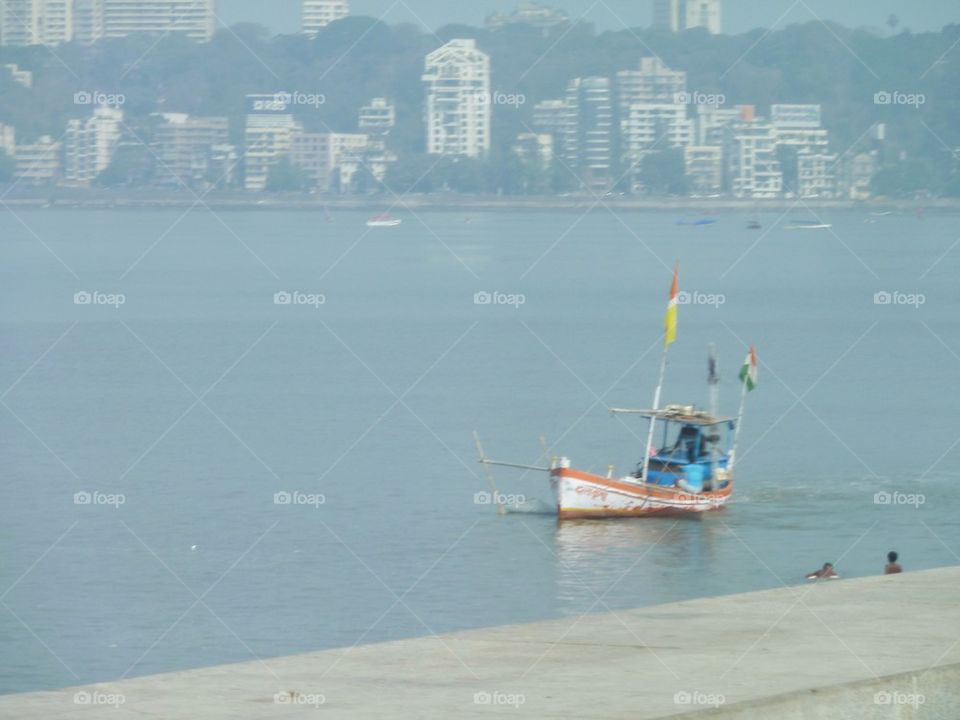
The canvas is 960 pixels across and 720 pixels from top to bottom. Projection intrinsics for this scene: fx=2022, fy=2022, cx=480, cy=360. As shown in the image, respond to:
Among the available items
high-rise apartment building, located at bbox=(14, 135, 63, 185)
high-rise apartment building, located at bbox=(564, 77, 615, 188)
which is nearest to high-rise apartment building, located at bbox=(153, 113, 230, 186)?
high-rise apartment building, located at bbox=(14, 135, 63, 185)

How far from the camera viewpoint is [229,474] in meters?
39.9

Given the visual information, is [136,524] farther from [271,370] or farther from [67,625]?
[271,370]

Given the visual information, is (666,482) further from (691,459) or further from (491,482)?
(491,482)

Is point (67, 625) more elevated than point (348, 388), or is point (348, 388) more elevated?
point (67, 625)

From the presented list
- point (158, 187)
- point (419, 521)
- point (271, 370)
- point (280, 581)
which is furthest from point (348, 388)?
point (158, 187)

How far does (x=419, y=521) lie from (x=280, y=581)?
234 inches

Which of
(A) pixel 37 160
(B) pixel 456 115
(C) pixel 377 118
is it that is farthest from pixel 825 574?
(A) pixel 37 160

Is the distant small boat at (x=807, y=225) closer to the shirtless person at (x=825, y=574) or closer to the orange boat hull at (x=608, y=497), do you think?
the orange boat hull at (x=608, y=497)

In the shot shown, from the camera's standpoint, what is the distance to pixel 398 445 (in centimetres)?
4416

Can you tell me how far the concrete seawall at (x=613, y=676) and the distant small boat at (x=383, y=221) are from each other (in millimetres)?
168096

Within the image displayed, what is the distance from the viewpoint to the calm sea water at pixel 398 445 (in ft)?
85.4

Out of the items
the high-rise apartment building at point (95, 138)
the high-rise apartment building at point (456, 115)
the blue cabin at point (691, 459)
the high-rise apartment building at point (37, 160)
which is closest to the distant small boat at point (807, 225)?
the high-rise apartment building at point (456, 115)

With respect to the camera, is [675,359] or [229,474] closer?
[229,474]

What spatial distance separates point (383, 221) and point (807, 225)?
131 feet
